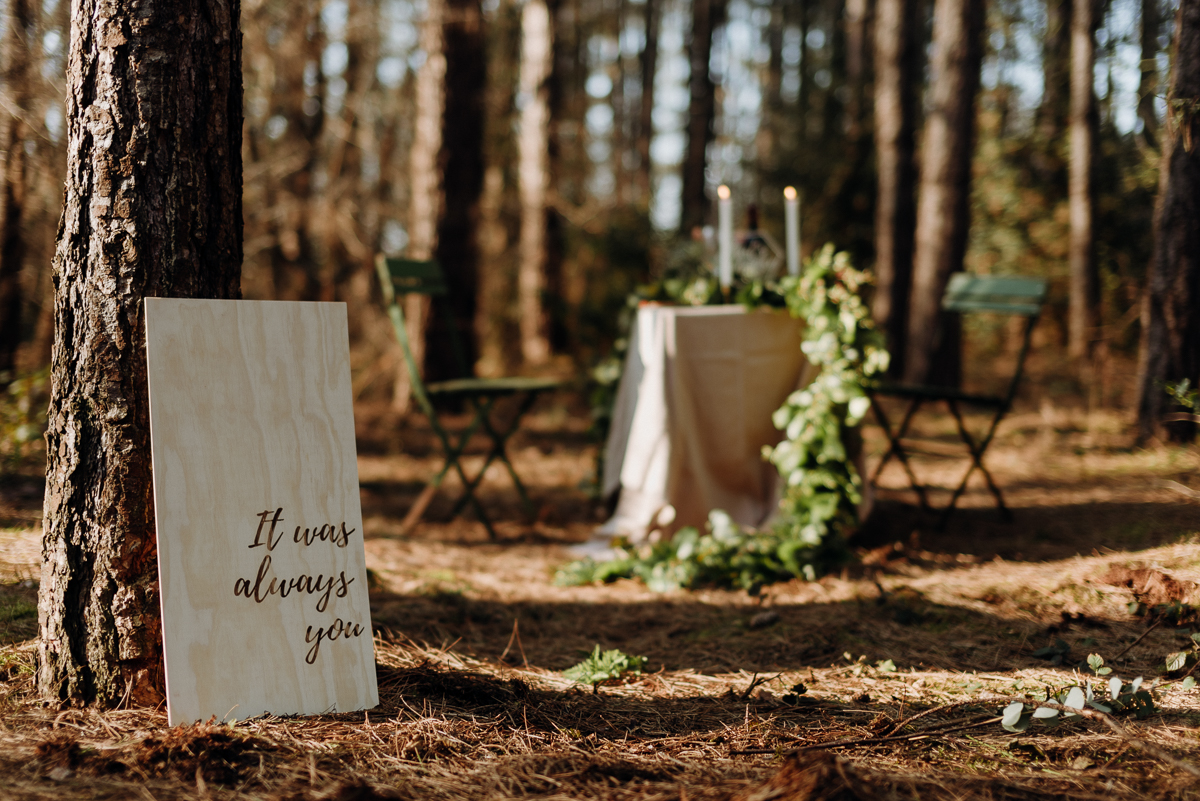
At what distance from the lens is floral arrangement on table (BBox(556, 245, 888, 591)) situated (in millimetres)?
3346

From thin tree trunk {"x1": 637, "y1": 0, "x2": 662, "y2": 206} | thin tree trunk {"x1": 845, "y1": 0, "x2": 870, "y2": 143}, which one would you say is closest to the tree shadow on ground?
thin tree trunk {"x1": 845, "y1": 0, "x2": 870, "y2": 143}

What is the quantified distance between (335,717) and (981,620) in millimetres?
2101

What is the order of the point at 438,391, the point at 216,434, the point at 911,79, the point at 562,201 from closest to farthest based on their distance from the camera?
the point at 216,434
the point at 438,391
the point at 911,79
the point at 562,201

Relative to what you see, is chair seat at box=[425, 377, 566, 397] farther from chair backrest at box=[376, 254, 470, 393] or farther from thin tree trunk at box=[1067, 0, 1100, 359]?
thin tree trunk at box=[1067, 0, 1100, 359]

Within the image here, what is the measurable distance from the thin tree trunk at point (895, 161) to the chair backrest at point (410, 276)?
5360mm

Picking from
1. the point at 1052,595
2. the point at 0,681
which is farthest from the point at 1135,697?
Result: the point at 0,681

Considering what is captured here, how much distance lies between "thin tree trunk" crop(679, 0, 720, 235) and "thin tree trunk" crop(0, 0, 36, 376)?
25.0 ft

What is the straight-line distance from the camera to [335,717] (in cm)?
184

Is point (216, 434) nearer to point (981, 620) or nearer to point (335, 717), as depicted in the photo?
point (335, 717)

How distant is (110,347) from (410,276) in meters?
2.53

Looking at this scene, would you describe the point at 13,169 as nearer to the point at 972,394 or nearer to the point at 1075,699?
the point at 972,394

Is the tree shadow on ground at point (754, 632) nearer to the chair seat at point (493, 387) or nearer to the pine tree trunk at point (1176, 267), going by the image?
the chair seat at point (493, 387)

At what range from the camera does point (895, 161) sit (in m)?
8.11

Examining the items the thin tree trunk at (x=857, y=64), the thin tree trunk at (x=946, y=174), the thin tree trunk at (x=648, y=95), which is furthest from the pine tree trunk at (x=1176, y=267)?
the thin tree trunk at (x=648, y=95)
